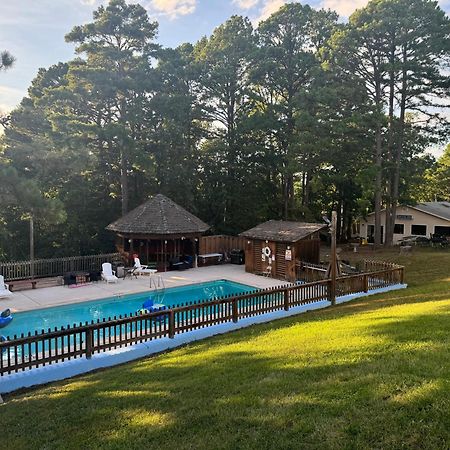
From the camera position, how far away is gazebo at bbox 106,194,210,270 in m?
20.6

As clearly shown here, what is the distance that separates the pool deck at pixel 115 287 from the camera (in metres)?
13.9

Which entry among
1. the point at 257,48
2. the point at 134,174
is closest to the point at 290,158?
the point at 257,48

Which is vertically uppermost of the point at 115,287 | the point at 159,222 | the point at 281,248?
the point at 159,222

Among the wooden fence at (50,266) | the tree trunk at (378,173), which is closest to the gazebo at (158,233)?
the wooden fence at (50,266)

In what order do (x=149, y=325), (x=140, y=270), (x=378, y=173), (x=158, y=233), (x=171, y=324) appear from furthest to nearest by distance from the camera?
(x=378, y=173) < (x=158, y=233) < (x=140, y=270) < (x=149, y=325) < (x=171, y=324)

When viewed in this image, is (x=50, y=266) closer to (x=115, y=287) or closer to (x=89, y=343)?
(x=115, y=287)

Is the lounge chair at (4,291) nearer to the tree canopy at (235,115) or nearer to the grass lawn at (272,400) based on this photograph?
the tree canopy at (235,115)

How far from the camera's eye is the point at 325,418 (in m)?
3.83

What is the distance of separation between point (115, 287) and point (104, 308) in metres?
Result: 2.29

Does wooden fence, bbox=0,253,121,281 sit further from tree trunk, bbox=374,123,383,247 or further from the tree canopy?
tree trunk, bbox=374,123,383,247

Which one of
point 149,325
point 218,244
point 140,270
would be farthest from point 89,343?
point 218,244

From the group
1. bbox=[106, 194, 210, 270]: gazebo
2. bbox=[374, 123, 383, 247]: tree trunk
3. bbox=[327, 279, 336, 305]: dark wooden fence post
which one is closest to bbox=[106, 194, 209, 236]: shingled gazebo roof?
bbox=[106, 194, 210, 270]: gazebo

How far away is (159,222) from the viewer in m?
21.1

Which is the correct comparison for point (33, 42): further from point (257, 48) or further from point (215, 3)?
point (257, 48)
